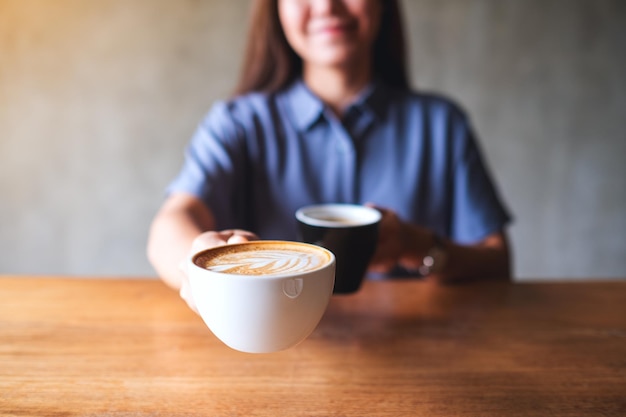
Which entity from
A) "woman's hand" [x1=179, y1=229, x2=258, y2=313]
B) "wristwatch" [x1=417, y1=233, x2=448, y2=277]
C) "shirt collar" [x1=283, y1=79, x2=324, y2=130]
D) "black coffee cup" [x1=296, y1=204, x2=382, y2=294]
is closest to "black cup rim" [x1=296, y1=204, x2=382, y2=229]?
"black coffee cup" [x1=296, y1=204, x2=382, y2=294]

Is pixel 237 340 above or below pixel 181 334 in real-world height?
above

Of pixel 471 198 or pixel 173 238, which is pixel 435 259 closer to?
pixel 471 198

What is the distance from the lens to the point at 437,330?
2.47ft

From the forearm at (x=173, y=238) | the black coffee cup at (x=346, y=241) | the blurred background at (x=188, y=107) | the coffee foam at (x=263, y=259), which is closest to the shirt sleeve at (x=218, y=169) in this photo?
the forearm at (x=173, y=238)

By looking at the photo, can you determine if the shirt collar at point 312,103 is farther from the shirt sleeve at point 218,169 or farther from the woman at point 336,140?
the shirt sleeve at point 218,169

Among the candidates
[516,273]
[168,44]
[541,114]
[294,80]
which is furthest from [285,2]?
[516,273]

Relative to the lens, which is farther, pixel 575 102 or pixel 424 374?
pixel 575 102

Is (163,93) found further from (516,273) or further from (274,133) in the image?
(516,273)

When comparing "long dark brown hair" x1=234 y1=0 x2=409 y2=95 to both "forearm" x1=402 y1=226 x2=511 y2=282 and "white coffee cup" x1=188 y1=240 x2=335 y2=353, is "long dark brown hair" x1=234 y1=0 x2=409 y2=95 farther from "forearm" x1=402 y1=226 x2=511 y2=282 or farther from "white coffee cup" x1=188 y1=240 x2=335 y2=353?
"white coffee cup" x1=188 y1=240 x2=335 y2=353

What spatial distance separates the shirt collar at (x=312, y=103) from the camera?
128 cm

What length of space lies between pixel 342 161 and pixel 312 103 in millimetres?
169

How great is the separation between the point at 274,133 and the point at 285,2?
0.32m

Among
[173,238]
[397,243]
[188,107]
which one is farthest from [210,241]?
[188,107]

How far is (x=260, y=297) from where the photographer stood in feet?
1.55
